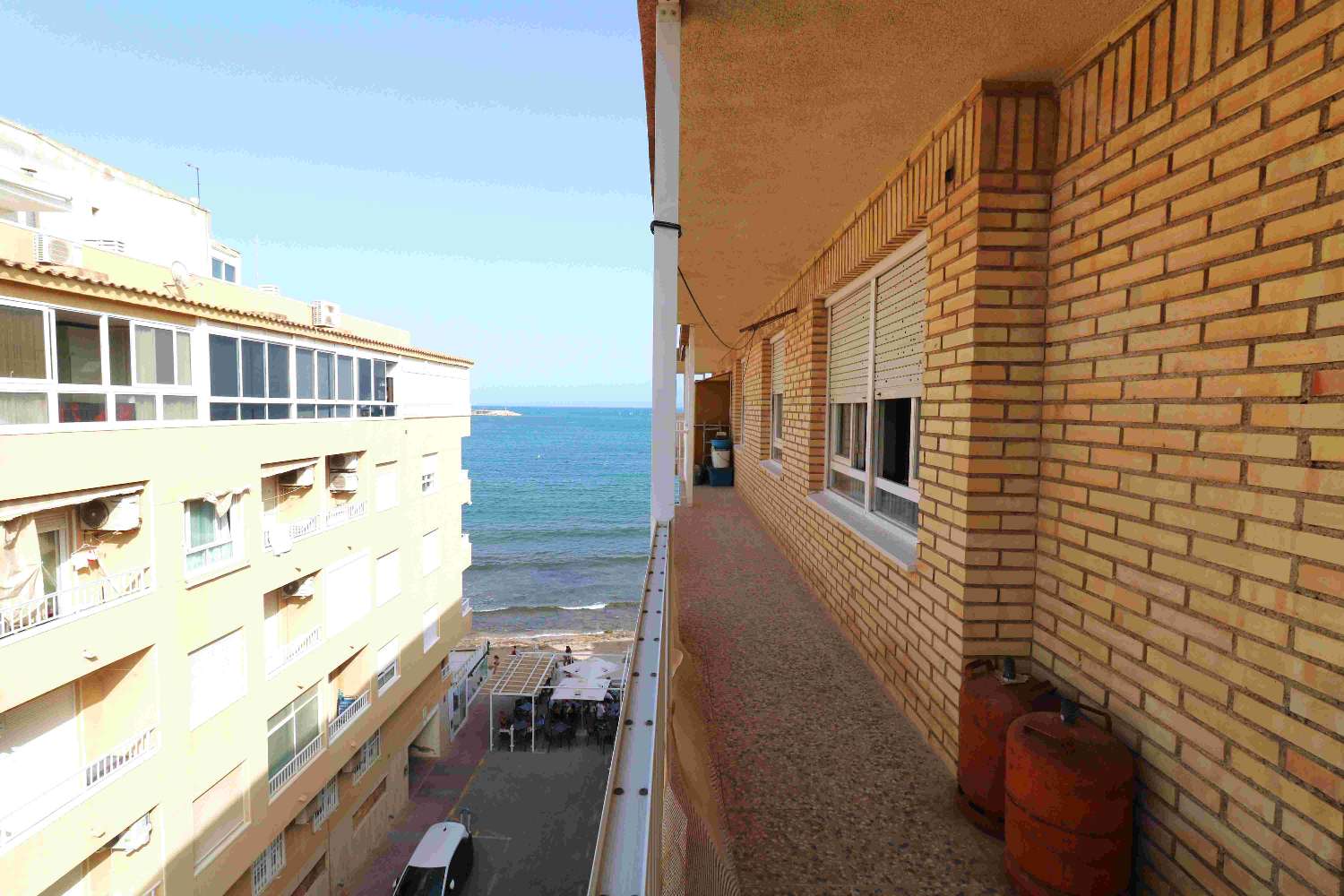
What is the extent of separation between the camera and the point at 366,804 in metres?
16.4

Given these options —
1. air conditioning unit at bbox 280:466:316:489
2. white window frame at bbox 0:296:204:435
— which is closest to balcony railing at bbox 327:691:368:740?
air conditioning unit at bbox 280:466:316:489

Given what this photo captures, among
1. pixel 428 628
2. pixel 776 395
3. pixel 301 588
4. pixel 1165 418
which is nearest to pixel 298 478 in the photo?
pixel 301 588

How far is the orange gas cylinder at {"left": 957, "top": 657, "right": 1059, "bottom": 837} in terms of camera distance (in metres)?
2.59

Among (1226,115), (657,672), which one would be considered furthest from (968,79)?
(657,672)

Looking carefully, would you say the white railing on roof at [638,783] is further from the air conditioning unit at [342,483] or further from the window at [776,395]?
the air conditioning unit at [342,483]

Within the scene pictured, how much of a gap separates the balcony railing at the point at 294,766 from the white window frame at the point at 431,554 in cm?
639

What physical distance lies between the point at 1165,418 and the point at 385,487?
64.8 feet

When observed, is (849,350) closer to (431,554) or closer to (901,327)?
(901,327)

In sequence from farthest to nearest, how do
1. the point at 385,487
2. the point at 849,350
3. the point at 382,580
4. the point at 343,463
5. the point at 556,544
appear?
1. the point at 556,544
2. the point at 385,487
3. the point at 382,580
4. the point at 343,463
5. the point at 849,350

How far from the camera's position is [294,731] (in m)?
14.1

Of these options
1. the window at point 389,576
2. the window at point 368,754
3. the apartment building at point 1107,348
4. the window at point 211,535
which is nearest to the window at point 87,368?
the window at point 211,535

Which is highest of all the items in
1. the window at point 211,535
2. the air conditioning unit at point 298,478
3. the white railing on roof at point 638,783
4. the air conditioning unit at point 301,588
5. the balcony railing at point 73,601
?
the white railing on roof at point 638,783

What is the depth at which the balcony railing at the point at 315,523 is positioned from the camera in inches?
535

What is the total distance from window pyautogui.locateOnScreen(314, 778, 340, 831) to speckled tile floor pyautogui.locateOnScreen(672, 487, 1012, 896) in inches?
560
